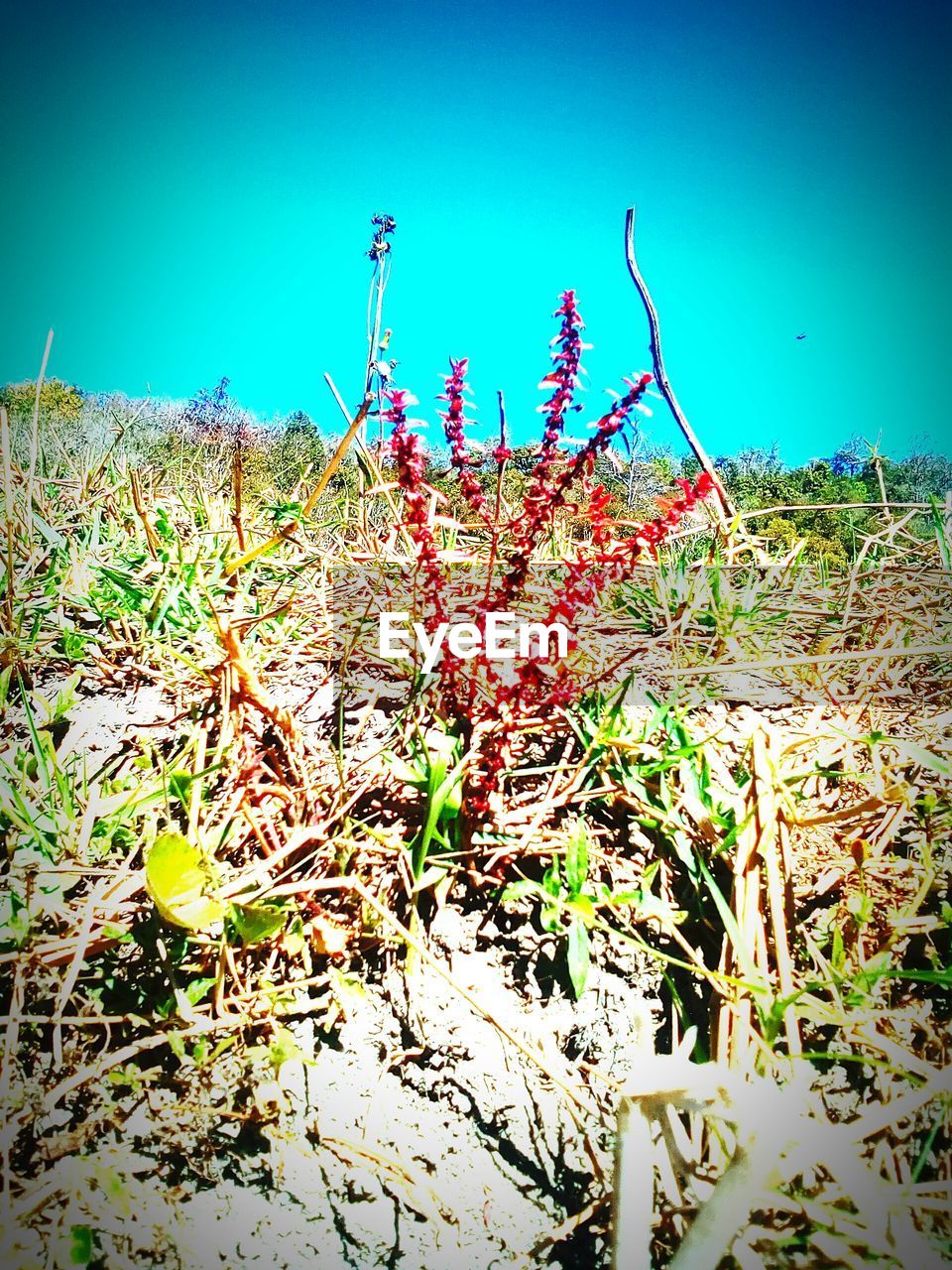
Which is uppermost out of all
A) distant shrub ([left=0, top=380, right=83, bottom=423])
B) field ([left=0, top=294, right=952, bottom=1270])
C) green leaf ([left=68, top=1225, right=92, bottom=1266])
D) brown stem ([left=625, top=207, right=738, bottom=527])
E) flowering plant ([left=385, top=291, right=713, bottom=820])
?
distant shrub ([left=0, top=380, right=83, bottom=423])

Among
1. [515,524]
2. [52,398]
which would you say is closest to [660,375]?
[515,524]

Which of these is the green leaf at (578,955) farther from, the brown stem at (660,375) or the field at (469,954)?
the brown stem at (660,375)

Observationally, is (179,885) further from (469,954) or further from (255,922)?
(469,954)

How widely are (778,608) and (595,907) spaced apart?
1.22 meters

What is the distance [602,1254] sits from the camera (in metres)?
1.00

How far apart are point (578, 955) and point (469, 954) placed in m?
0.20

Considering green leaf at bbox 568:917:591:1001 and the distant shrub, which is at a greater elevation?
the distant shrub

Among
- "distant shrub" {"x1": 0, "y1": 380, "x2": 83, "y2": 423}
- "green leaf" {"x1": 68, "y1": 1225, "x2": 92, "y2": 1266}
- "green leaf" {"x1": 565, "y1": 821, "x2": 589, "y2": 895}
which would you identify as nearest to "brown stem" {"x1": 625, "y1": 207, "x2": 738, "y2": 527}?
"green leaf" {"x1": 565, "y1": 821, "x2": 589, "y2": 895}

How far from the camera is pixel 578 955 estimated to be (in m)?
1.14

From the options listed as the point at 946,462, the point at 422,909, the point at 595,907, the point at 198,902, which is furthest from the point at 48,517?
the point at 946,462

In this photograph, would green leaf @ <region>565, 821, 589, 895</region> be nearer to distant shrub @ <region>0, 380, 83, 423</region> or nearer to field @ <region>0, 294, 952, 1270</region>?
field @ <region>0, 294, 952, 1270</region>

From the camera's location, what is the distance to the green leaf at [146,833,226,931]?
3.62ft

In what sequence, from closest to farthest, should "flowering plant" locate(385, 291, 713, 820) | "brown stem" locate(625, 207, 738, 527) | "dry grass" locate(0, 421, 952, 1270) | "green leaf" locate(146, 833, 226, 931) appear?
"dry grass" locate(0, 421, 952, 1270), "green leaf" locate(146, 833, 226, 931), "flowering plant" locate(385, 291, 713, 820), "brown stem" locate(625, 207, 738, 527)

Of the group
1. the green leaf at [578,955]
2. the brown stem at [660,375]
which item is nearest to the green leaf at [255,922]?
the green leaf at [578,955]
